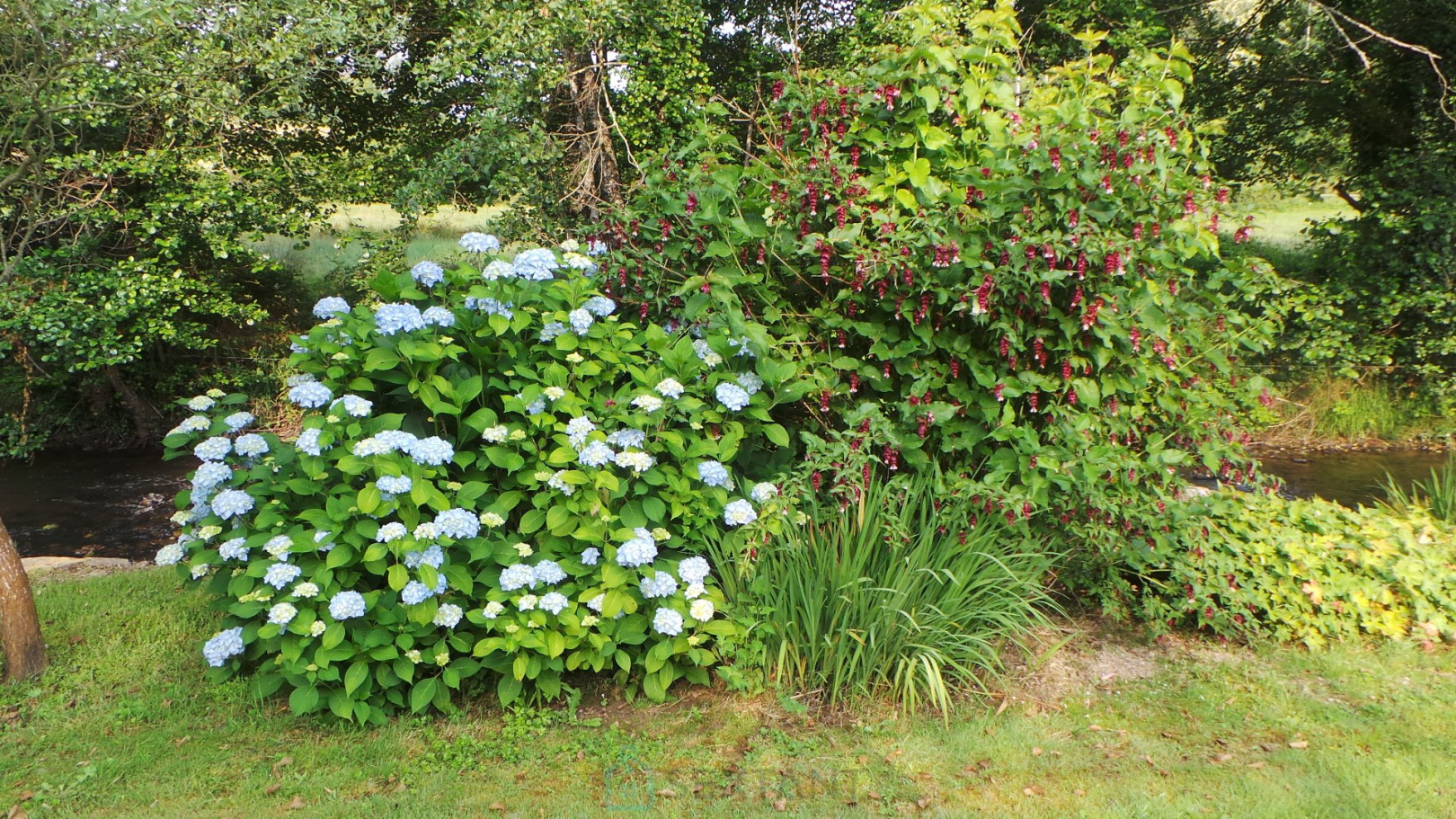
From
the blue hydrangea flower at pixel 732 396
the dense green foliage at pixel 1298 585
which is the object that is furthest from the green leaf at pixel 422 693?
the dense green foliage at pixel 1298 585

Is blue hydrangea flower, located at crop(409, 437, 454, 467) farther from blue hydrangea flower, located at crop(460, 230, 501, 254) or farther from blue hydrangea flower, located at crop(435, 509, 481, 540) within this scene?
blue hydrangea flower, located at crop(460, 230, 501, 254)

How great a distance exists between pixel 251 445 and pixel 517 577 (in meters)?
1.17

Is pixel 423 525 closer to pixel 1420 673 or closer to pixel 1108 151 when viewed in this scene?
pixel 1108 151

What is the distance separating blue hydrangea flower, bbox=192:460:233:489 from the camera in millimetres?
3365

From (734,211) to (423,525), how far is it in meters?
1.89

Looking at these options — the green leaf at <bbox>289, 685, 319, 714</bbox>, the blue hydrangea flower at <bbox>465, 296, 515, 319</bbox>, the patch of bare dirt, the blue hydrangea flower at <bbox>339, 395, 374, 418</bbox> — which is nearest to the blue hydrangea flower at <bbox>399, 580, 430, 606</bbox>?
the green leaf at <bbox>289, 685, 319, 714</bbox>

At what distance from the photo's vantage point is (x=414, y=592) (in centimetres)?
308

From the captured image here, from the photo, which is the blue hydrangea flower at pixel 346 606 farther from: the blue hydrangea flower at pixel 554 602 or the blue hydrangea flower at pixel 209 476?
the blue hydrangea flower at pixel 209 476

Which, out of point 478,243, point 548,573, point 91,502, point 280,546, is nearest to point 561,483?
point 548,573

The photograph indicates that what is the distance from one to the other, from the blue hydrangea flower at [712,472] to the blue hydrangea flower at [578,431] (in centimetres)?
45

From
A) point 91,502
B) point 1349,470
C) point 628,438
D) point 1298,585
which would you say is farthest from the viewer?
point 1349,470

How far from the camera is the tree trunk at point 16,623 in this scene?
3.60m

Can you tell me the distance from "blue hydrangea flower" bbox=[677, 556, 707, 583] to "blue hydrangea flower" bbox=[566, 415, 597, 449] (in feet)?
1.87

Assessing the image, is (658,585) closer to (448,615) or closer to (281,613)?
(448,615)
